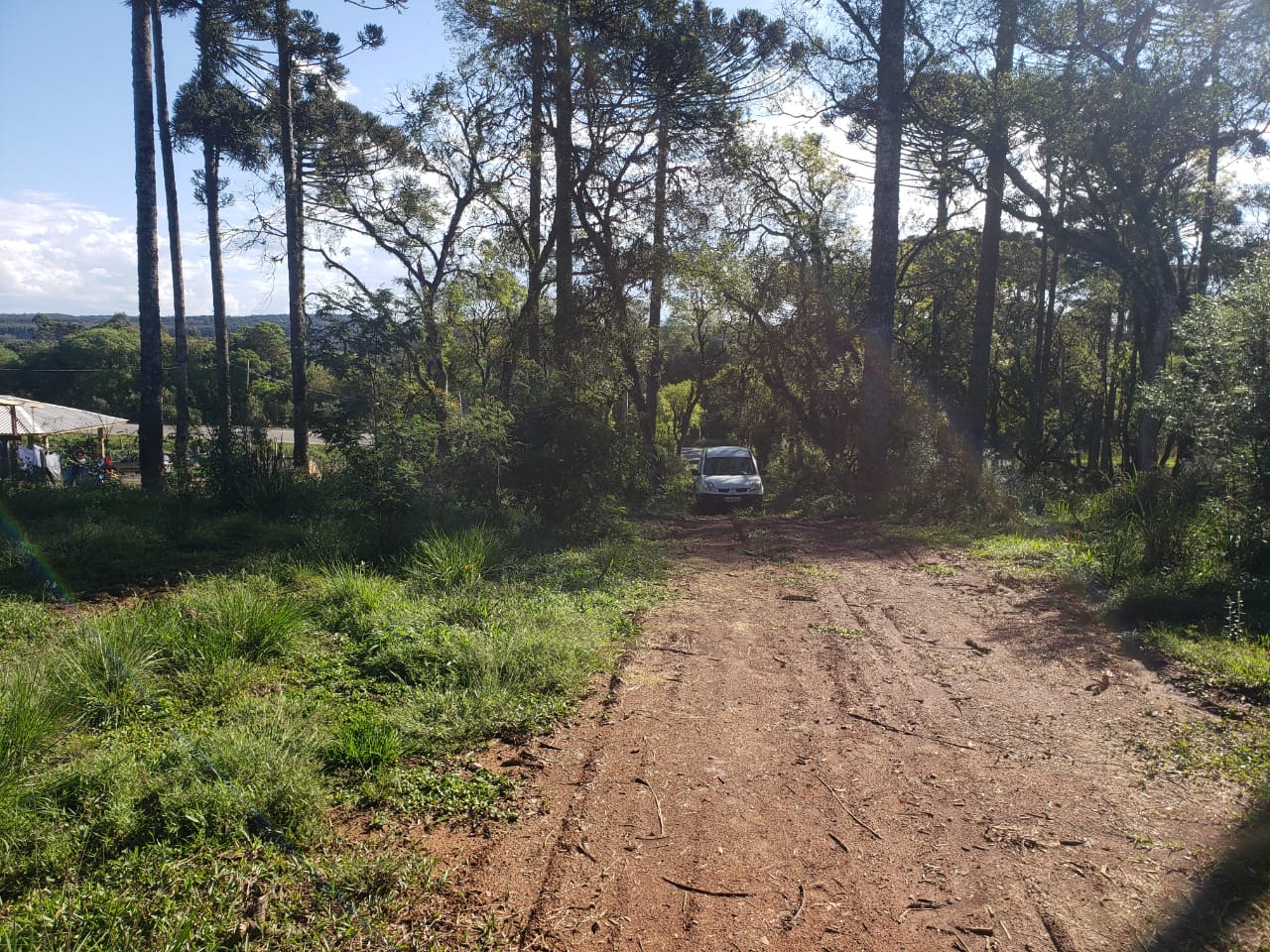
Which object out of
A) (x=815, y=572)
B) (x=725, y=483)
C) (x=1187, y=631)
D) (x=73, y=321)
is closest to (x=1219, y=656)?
(x=1187, y=631)

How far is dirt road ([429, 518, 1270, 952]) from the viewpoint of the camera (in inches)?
116

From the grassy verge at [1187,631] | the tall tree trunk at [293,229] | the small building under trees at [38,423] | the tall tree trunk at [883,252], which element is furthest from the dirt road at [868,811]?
the small building under trees at [38,423]

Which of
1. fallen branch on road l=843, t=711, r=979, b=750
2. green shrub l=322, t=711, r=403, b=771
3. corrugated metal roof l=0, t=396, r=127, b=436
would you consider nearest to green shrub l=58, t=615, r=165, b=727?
green shrub l=322, t=711, r=403, b=771

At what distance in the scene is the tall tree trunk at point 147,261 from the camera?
13.3 meters

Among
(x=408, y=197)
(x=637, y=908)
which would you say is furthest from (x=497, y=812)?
(x=408, y=197)

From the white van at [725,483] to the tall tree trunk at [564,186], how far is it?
5.10m

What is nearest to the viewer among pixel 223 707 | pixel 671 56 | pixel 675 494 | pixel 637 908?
pixel 637 908

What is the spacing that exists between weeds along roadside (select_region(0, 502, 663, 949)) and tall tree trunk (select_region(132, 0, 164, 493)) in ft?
26.3

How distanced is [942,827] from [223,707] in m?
4.00

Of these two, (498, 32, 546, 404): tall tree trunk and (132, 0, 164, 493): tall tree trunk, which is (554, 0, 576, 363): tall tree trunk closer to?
(498, 32, 546, 404): tall tree trunk

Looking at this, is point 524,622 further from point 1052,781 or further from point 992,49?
point 992,49

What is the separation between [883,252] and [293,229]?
1507 centimetres

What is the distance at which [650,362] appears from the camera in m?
23.8

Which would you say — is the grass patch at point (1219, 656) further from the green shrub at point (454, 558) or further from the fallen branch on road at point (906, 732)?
the green shrub at point (454, 558)
